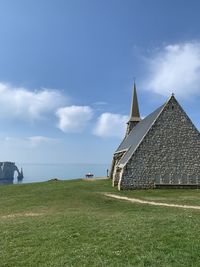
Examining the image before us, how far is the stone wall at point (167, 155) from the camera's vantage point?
37.8 metres

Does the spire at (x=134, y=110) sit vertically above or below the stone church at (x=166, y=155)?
above

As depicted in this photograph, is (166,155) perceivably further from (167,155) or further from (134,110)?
(134,110)

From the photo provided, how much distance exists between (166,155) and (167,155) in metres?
0.12

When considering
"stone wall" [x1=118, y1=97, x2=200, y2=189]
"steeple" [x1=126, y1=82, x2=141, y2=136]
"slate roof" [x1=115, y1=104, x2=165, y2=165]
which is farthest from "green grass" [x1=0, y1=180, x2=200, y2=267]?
"steeple" [x1=126, y1=82, x2=141, y2=136]

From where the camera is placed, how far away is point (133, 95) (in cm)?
6356

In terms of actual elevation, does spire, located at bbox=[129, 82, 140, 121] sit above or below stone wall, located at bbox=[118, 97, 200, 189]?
above

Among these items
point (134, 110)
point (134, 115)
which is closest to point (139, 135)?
point (134, 115)

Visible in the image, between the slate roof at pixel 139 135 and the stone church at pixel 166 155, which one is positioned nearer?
the stone church at pixel 166 155

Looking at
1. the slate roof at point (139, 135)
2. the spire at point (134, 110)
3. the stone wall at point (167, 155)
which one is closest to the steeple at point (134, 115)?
the spire at point (134, 110)

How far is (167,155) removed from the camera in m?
38.9

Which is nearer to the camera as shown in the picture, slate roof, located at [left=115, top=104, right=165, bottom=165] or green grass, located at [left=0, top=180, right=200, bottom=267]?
green grass, located at [left=0, top=180, right=200, bottom=267]

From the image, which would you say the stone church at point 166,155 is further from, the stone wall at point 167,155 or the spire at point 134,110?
the spire at point 134,110

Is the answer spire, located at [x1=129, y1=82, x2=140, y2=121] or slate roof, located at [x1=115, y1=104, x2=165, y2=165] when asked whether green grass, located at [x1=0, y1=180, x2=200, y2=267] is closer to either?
slate roof, located at [x1=115, y1=104, x2=165, y2=165]

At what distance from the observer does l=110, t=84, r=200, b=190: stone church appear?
124ft
